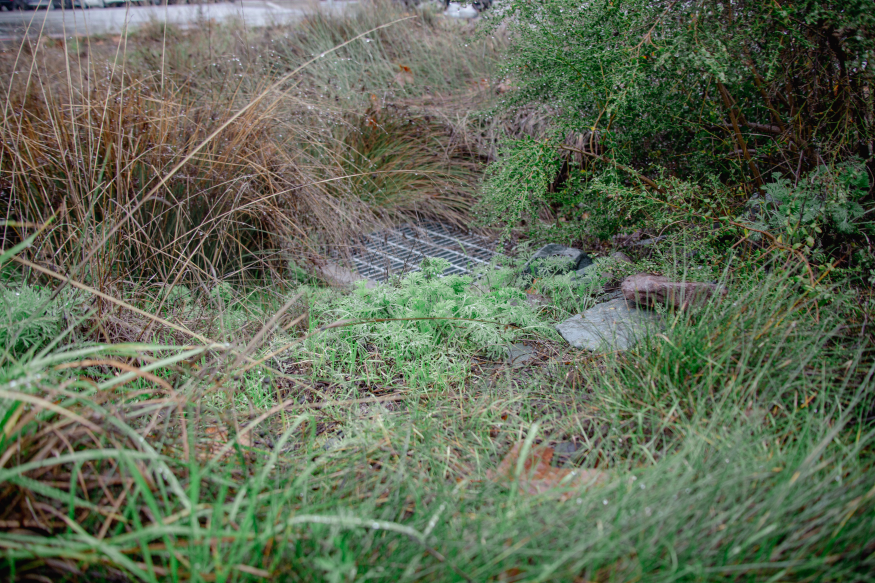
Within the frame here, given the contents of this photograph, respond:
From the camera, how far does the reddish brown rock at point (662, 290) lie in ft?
7.27

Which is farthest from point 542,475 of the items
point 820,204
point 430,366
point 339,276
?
point 339,276

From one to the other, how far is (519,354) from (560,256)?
3.34 feet

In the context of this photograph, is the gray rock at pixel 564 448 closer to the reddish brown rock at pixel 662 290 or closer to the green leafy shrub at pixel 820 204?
the reddish brown rock at pixel 662 290

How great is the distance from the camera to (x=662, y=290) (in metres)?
2.44

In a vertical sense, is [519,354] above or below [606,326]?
below

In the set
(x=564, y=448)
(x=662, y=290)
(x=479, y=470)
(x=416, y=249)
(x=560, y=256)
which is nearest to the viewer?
(x=479, y=470)

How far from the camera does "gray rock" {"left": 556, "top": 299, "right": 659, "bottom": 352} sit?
227cm

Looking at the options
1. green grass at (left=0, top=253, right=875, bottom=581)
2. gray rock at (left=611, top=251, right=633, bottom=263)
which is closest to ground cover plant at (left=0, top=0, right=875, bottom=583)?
green grass at (left=0, top=253, right=875, bottom=581)

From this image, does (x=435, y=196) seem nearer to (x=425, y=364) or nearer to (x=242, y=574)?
(x=425, y=364)

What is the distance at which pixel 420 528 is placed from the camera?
4.28 feet

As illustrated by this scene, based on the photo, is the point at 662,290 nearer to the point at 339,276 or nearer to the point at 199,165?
the point at 339,276

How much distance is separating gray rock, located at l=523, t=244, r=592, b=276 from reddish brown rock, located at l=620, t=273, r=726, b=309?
1.72ft

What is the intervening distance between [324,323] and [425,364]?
59cm

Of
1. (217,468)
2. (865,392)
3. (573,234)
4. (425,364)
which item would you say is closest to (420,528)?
(217,468)
